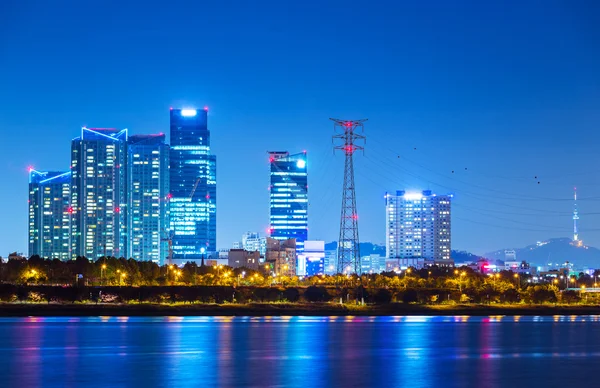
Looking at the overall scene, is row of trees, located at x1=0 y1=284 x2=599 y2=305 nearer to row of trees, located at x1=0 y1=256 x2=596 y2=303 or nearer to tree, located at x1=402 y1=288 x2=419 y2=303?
tree, located at x1=402 y1=288 x2=419 y2=303

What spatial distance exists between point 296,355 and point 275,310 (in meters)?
60.8

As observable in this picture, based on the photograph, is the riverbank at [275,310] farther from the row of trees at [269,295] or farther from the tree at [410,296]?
the tree at [410,296]

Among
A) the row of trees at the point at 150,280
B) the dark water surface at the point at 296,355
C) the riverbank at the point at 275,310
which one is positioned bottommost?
the riverbank at the point at 275,310

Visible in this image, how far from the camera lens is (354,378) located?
2041 inches

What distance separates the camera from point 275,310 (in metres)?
125

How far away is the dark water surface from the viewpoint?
51.2 m

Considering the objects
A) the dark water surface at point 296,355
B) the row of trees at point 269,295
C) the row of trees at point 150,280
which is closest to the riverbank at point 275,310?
the row of trees at point 269,295

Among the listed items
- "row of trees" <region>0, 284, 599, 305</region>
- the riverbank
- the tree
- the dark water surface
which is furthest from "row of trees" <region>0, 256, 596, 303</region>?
the dark water surface

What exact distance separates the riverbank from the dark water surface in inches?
841

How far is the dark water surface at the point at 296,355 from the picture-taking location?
51.2 metres

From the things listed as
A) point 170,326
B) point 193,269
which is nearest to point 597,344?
point 170,326

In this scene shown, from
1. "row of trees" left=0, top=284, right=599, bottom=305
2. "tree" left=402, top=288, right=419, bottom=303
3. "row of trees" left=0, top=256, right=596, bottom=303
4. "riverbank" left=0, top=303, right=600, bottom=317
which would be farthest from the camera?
"row of trees" left=0, top=256, right=596, bottom=303

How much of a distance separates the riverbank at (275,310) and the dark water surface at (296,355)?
21.4m

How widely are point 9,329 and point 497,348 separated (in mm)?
44073
